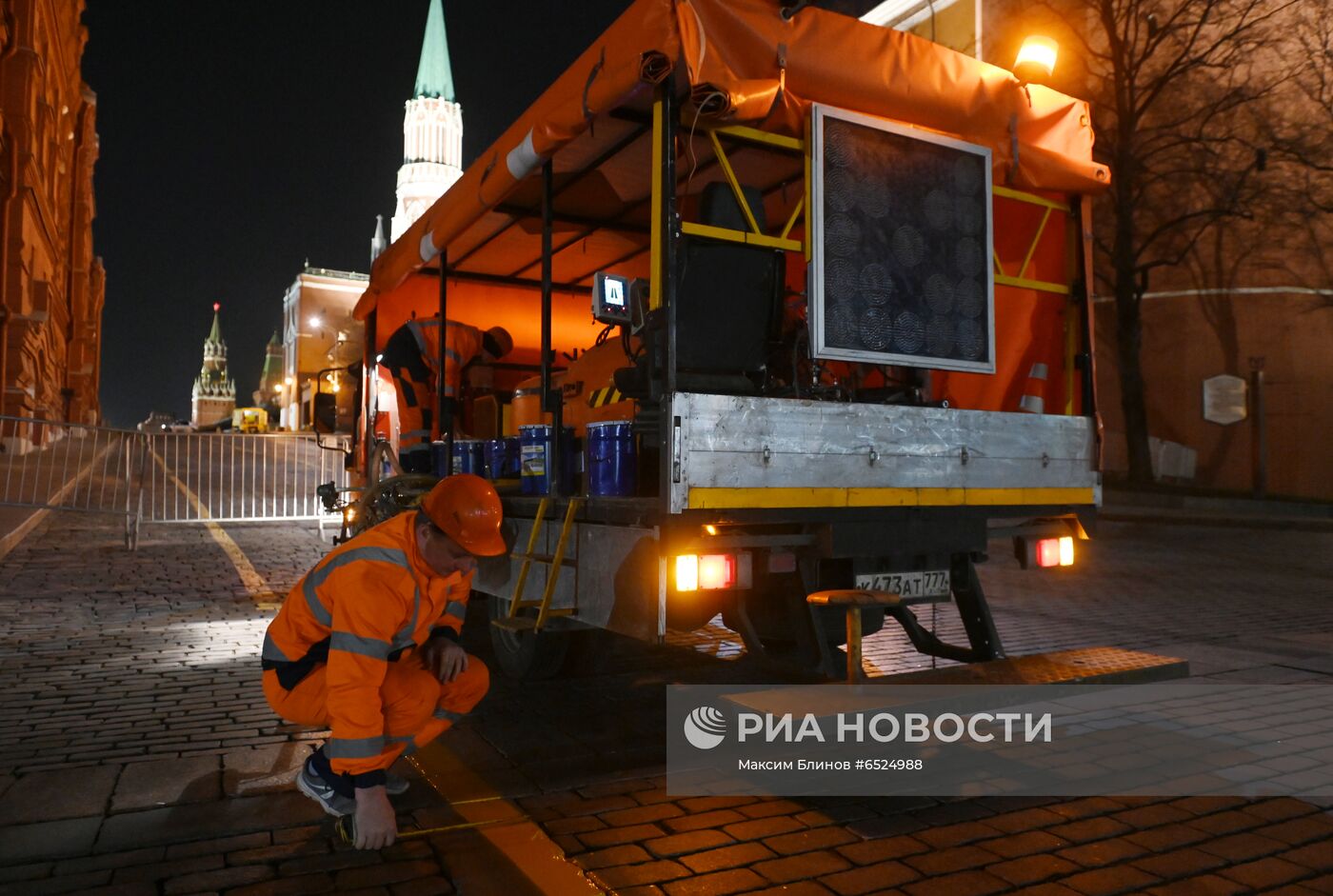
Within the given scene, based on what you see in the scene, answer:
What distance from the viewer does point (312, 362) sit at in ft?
290

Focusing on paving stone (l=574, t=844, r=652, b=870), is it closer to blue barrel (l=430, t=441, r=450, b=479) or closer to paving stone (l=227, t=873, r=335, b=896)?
paving stone (l=227, t=873, r=335, b=896)

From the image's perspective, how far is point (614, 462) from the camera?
446cm

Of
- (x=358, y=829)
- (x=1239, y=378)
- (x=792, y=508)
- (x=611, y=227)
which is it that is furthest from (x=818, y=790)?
(x=1239, y=378)

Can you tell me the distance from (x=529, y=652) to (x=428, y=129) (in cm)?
9542

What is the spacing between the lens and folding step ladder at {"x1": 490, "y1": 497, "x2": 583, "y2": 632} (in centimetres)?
439

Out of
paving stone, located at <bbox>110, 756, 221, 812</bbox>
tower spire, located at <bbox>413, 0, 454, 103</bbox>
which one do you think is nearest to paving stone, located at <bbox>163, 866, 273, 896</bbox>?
paving stone, located at <bbox>110, 756, 221, 812</bbox>

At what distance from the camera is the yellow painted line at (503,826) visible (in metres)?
2.99

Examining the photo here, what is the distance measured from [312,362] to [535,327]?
85284 millimetres

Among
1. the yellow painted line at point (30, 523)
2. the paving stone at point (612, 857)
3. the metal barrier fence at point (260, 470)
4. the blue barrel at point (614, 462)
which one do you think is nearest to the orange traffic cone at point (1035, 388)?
the blue barrel at point (614, 462)

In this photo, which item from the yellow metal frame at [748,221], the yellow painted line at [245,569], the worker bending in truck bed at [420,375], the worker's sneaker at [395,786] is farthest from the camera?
the yellow painted line at [245,569]

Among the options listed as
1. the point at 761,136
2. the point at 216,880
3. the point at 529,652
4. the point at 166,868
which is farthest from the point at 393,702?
the point at 761,136

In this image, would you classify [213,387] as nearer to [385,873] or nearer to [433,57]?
[433,57]

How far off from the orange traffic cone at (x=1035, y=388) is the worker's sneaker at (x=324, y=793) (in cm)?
410

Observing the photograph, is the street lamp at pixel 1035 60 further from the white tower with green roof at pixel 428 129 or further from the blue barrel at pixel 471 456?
the white tower with green roof at pixel 428 129
